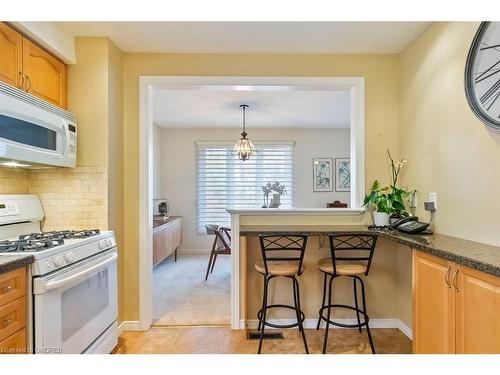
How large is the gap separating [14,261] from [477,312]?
206 centimetres

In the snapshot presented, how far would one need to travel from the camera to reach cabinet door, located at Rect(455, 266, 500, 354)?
1.21 meters

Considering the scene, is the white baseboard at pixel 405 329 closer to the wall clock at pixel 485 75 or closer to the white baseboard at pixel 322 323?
the white baseboard at pixel 322 323

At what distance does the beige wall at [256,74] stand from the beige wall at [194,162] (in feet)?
10.6

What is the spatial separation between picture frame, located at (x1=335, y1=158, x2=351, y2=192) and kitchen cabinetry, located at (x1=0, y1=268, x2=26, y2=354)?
17.7 ft

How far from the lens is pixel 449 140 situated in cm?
201

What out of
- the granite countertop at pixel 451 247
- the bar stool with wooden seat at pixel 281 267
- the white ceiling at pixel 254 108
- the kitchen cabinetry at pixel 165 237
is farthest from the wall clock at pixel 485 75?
the kitchen cabinetry at pixel 165 237

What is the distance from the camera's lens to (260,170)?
5996mm

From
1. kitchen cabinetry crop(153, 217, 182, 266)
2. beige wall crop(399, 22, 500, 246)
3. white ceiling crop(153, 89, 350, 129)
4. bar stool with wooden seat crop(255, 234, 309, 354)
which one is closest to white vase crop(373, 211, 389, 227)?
beige wall crop(399, 22, 500, 246)

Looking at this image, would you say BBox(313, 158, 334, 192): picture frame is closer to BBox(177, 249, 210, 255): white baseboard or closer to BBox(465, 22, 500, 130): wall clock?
BBox(177, 249, 210, 255): white baseboard

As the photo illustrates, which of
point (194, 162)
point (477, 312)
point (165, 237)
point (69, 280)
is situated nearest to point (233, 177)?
point (194, 162)

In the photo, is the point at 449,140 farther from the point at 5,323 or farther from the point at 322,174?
the point at 322,174

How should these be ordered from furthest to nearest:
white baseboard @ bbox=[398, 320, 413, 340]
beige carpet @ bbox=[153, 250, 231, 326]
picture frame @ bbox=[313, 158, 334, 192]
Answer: picture frame @ bbox=[313, 158, 334, 192] < beige carpet @ bbox=[153, 250, 231, 326] < white baseboard @ bbox=[398, 320, 413, 340]

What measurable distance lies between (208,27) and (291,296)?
231 cm
